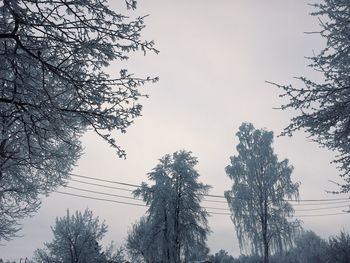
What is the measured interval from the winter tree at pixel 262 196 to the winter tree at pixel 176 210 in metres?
3.51

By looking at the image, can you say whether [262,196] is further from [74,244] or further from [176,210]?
[74,244]

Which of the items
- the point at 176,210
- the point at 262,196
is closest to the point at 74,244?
the point at 176,210

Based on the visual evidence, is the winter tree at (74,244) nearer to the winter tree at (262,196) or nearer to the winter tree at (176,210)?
the winter tree at (176,210)

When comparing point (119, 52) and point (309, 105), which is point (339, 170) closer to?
point (309, 105)

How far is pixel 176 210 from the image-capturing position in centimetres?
1980

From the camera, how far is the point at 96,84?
4.25m

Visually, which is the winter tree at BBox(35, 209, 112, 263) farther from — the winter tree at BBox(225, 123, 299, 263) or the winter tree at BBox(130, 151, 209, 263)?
the winter tree at BBox(225, 123, 299, 263)

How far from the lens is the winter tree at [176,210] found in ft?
62.7

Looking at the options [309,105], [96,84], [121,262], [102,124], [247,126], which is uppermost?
[247,126]

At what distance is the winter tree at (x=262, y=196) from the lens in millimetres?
21188

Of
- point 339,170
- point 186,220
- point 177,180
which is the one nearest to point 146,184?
point 177,180

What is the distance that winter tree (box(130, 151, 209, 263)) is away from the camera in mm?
19125

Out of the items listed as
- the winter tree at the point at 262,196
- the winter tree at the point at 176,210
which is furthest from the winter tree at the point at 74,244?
the winter tree at the point at 262,196

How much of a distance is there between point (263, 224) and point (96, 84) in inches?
769
